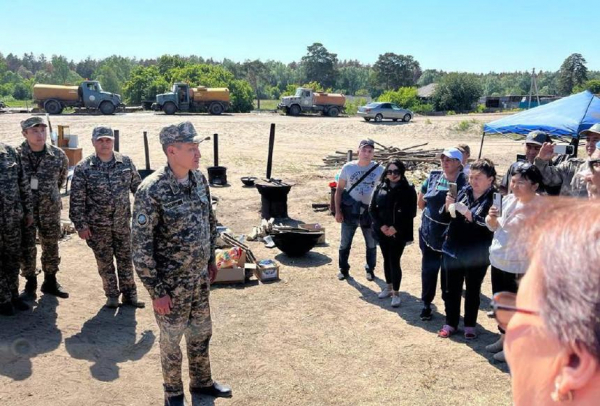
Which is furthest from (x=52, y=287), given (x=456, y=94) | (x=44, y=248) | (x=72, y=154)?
(x=456, y=94)

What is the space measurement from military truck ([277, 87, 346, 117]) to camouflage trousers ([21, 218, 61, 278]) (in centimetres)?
3254

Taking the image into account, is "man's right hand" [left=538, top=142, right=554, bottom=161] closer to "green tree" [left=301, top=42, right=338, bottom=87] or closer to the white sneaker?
the white sneaker

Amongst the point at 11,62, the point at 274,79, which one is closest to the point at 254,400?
the point at 274,79

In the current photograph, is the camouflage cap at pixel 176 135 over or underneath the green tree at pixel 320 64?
underneath

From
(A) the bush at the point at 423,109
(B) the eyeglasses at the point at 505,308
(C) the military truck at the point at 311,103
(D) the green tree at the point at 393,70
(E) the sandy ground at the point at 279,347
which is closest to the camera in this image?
(B) the eyeglasses at the point at 505,308

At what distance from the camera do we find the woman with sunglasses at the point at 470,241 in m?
4.74

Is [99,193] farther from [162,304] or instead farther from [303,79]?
[303,79]

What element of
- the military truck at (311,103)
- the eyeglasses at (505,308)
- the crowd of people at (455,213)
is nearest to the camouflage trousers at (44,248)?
the crowd of people at (455,213)

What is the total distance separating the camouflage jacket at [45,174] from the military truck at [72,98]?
30398mm

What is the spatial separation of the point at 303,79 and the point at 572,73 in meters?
43.5

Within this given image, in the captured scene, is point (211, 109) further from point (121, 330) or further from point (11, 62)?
point (11, 62)

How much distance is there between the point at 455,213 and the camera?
4.84 meters

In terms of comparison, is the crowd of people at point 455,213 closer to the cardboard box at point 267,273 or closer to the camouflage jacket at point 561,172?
the camouflage jacket at point 561,172

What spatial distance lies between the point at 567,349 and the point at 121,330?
5067 millimetres
